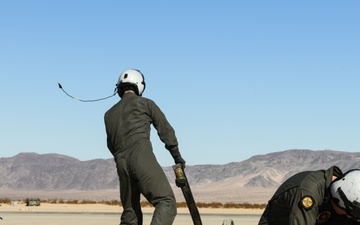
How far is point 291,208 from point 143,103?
2.90 m

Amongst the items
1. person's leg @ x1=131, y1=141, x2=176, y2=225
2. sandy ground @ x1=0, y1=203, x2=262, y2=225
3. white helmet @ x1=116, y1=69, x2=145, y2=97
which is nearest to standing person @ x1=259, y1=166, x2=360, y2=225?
person's leg @ x1=131, y1=141, x2=176, y2=225

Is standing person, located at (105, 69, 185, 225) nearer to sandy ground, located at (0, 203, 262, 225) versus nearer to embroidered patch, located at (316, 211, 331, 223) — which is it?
embroidered patch, located at (316, 211, 331, 223)

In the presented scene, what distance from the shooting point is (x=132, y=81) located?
26.8ft

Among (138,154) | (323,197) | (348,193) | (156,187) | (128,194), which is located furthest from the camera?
(128,194)

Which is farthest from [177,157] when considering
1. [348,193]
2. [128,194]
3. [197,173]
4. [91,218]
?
[197,173]

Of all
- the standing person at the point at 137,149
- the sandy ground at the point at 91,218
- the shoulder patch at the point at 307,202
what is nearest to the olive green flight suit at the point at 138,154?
the standing person at the point at 137,149

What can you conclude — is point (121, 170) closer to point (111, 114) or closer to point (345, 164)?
point (111, 114)

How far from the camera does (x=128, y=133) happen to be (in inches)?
308

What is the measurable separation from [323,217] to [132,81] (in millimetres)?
3219

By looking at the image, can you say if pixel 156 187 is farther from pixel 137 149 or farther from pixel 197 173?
pixel 197 173

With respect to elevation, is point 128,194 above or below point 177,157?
below

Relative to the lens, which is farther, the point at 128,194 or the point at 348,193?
the point at 128,194

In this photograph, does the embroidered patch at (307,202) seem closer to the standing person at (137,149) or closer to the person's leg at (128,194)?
the standing person at (137,149)

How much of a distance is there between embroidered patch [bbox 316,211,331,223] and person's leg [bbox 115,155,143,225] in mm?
2577
